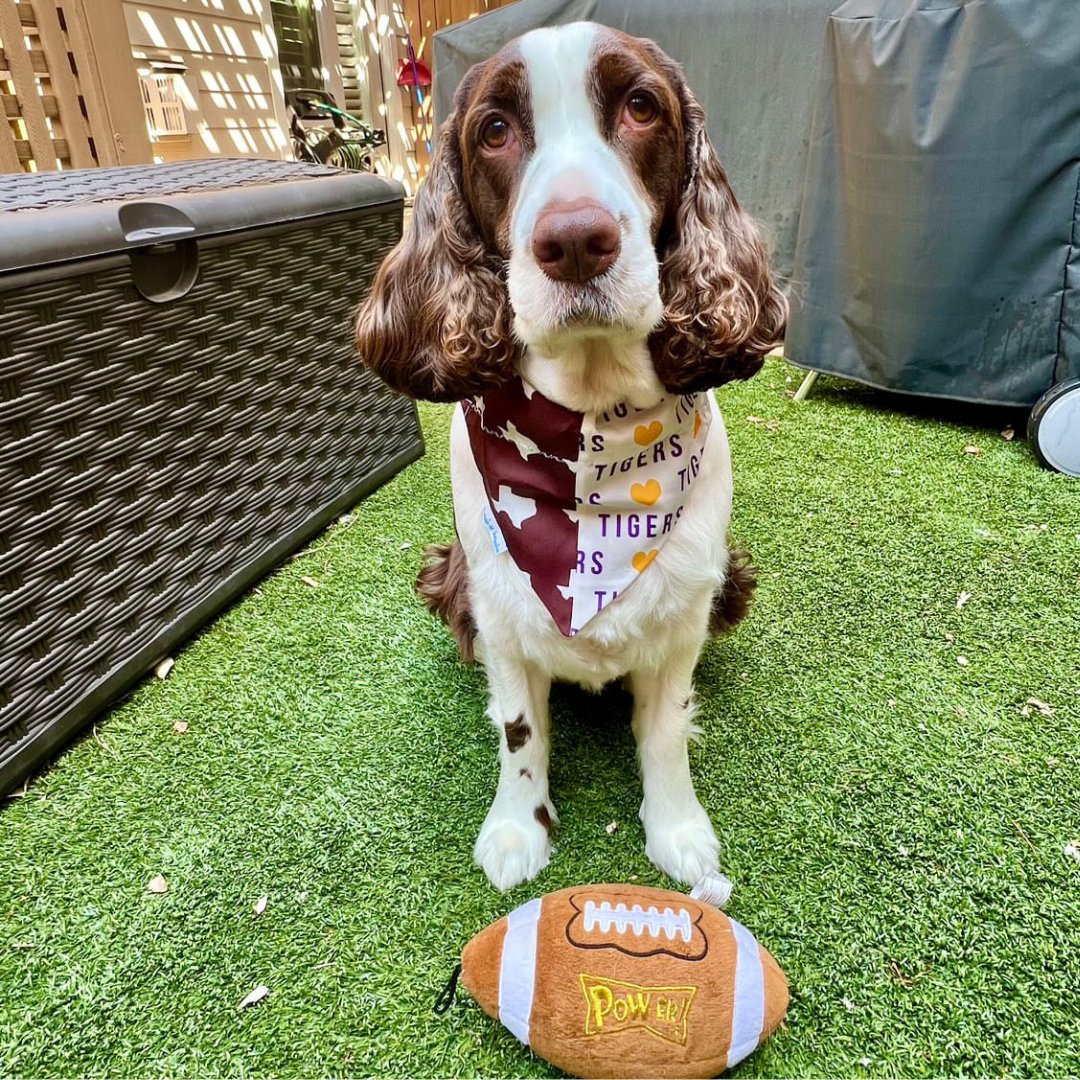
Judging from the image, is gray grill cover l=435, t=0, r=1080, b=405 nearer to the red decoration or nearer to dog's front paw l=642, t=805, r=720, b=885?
dog's front paw l=642, t=805, r=720, b=885

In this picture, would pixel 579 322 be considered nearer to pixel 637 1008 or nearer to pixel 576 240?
pixel 576 240

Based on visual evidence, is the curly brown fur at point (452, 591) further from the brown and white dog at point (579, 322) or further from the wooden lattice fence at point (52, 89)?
the wooden lattice fence at point (52, 89)

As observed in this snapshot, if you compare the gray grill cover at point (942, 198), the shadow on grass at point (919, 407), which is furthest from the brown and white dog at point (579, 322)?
the shadow on grass at point (919, 407)

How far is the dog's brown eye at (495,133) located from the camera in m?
1.25

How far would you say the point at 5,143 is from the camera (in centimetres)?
337

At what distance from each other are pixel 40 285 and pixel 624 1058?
1.75 meters

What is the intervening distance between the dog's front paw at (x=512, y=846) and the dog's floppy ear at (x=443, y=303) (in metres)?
0.83

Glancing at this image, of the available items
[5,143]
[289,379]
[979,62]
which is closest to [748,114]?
[979,62]

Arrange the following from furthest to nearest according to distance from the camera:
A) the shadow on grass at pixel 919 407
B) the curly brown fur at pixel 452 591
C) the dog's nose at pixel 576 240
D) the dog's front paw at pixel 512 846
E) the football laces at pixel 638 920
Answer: the shadow on grass at pixel 919 407 < the curly brown fur at pixel 452 591 < the dog's front paw at pixel 512 846 < the football laces at pixel 638 920 < the dog's nose at pixel 576 240

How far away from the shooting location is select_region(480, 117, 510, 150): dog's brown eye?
1.25 m

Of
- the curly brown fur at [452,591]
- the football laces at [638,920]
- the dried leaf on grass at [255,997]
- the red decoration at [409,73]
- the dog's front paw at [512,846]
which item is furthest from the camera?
the red decoration at [409,73]

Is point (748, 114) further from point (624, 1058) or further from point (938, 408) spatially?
point (624, 1058)

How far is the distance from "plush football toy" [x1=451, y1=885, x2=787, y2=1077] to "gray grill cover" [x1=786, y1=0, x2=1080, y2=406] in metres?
2.74

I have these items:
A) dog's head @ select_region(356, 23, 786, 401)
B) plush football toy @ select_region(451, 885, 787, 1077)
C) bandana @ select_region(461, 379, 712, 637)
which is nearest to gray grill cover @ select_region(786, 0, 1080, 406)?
dog's head @ select_region(356, 23, 786, 401)
